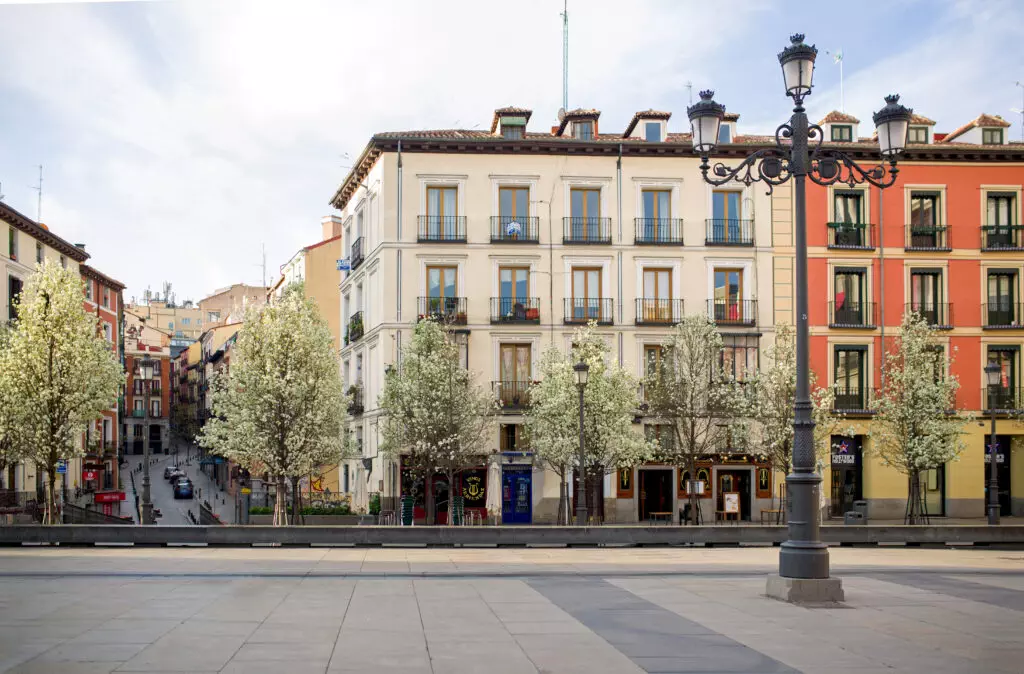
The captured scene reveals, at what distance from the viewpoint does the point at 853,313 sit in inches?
1802

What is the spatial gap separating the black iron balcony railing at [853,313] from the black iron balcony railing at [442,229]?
52.2 feet

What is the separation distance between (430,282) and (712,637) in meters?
33.6

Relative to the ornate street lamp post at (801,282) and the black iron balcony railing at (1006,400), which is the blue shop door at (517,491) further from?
the ornate street lamp post at (801,282)

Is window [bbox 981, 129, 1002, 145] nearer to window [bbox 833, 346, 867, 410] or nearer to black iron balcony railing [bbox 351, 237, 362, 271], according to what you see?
window [bbox 833, 346, 867, 410]

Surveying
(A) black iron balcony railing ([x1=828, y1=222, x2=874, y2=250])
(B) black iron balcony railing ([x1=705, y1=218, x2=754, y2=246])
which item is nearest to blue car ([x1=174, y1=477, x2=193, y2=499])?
(B) black iron balcony railing ([x1=705, y1=218, x2=754, y2=246])

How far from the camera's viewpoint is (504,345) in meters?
44.6

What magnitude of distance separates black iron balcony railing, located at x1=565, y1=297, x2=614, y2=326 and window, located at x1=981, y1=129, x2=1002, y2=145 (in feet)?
60.7

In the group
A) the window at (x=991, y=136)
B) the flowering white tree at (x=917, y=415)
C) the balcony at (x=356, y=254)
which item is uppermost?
the window at (x=991, y=136)

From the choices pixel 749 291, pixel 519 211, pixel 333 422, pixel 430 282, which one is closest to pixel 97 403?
pixel 333 422

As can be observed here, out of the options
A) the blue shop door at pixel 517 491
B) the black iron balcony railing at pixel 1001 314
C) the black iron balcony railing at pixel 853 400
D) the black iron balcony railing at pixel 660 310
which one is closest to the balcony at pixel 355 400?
the blue shop door at pixel 517 491

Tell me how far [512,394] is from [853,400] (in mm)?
14398

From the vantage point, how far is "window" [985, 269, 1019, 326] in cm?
4616

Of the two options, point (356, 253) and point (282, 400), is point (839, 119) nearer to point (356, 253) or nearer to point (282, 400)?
point (356, 253)

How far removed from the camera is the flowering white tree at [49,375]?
127 ft
